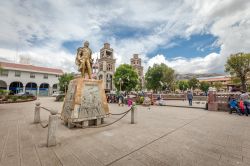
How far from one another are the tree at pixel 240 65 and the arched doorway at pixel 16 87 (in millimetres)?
56283

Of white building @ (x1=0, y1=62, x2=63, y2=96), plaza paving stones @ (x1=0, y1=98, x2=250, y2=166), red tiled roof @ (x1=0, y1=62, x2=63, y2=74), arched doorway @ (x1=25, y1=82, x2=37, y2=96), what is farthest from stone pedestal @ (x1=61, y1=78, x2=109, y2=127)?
arched doorway @ (x1=25, y1=82, x2=37, y2=96)

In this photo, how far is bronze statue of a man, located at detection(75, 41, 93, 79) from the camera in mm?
6582

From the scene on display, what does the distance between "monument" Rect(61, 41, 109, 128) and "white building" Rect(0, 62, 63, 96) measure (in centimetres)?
3784

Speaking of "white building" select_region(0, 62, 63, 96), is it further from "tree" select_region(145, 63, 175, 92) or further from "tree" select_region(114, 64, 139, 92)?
"tree" select_region(145, 63, 175, 92)

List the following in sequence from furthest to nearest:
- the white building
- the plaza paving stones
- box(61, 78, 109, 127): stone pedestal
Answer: the white building
box(61, 78, 109, 127): stone pedestal
the plaza paving stones

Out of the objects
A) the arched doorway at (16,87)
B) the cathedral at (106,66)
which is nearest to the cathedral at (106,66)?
the cathedral at (106,66)

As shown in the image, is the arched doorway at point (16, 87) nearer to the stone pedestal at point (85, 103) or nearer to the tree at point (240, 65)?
the stone pedestal at point (85, 103)

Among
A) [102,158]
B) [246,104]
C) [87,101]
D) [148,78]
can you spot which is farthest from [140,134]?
[148,78]

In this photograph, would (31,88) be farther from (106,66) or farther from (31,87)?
(106,66)

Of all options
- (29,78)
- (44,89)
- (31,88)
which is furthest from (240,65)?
(31,88)

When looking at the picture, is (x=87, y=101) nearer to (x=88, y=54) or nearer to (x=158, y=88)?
(x=88, y=54)

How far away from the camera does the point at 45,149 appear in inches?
136

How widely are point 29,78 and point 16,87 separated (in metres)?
4.41

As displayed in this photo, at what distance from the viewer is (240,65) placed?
27406 millimetres
